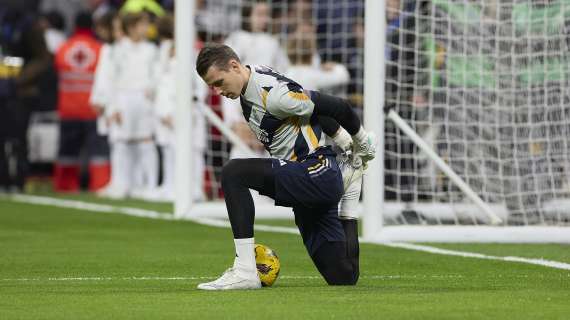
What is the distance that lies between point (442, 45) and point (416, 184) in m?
1.22

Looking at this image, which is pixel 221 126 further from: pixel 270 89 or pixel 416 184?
pixel 270 89

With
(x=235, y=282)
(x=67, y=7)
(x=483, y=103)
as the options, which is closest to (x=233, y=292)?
(x=235, y=282)

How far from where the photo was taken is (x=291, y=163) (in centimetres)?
831

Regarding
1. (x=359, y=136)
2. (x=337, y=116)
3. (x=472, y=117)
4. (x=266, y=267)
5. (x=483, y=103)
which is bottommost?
(x=266, y=267)

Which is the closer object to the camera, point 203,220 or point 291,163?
point 291,163

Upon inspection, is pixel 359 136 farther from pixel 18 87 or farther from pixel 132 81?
pixel 18 87

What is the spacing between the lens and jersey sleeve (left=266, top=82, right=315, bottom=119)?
8.13 m

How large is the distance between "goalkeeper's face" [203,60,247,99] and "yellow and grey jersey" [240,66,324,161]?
0.26 feet

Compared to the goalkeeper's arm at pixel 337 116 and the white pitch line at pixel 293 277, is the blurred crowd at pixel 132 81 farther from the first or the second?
the goalkeeper's arm at pixel 337 116

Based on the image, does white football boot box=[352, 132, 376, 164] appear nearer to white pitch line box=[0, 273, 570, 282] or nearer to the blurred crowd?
white pitch line box=[0, 273, 570, 282]

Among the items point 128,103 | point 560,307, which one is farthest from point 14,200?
point 560,307

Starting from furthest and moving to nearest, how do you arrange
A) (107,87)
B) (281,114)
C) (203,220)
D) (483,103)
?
(107,87)
(203,220)
(483,103)
(281,114)

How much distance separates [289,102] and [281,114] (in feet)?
0.35

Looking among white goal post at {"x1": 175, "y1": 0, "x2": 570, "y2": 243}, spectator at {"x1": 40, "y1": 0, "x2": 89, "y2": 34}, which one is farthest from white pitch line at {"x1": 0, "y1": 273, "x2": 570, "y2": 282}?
spectator at {"x1": 40, "y1": 0, "x2": 89, "y2": 34}
